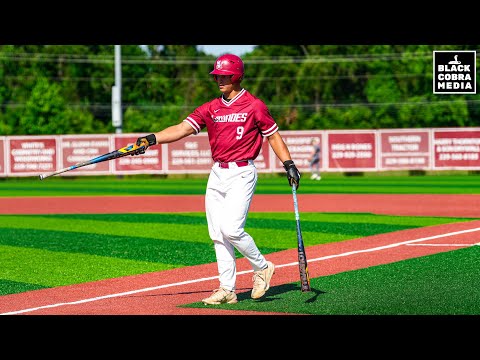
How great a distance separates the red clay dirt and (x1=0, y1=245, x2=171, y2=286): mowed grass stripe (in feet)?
1.67

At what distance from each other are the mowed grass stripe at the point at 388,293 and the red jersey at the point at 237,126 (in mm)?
1499

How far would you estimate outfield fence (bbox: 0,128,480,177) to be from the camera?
42.2 m

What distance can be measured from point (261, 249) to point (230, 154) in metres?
5.83

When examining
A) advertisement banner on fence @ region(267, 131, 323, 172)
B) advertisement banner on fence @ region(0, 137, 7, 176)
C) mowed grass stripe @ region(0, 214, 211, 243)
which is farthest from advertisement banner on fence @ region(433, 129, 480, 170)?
mowed grass stripe @ region(0, 214, 211, 243)

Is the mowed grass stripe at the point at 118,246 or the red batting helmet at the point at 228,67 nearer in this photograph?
the red batting helmet at the point at 228,67

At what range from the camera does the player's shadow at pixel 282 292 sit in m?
9.48

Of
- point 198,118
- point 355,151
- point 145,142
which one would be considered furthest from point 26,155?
point 198,118

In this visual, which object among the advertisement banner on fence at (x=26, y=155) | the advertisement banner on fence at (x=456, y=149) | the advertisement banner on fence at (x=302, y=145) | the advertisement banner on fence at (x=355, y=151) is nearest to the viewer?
the advertisement banner on fence at (x=456, y=149)

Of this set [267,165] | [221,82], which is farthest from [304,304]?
[267,165]

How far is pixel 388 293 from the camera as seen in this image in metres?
9.77

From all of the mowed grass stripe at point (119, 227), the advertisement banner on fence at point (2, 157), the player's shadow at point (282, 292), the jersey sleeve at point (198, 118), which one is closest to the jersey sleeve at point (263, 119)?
the jersey sleeve at point (198, 118)

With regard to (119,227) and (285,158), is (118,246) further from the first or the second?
(285,158)

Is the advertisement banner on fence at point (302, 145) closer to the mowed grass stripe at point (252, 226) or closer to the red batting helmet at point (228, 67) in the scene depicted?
the mowed grass stripe at point (252, 226)

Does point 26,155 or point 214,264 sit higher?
point 26,155
